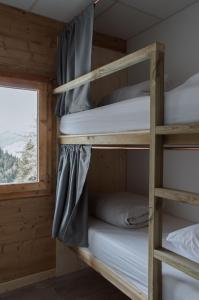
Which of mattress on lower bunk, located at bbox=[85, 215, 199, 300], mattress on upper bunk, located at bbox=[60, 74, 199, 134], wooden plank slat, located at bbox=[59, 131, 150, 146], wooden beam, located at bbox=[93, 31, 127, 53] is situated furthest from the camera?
wooden beam, located at bbox=[93, 31, 127, 53]

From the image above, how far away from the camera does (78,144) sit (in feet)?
6.88

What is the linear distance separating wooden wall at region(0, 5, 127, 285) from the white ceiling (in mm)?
121

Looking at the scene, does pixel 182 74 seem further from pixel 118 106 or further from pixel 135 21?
pixel 118 106

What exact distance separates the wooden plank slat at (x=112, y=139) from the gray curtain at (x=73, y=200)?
0.06 metres

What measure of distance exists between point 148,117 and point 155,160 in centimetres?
25

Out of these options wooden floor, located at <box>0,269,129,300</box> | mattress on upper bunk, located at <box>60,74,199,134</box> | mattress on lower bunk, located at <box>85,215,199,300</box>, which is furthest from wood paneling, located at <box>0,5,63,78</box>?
wooden floor, located at <box>0,269,129,300</box>

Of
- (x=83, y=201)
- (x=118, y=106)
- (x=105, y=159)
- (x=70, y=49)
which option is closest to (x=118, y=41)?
(x=70, y=49)

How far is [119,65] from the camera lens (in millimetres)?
1551

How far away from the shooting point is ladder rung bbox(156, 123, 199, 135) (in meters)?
1.10

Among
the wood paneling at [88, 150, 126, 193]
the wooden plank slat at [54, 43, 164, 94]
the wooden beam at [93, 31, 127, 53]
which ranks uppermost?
the wooden beam at [93, 31, 127, 53]

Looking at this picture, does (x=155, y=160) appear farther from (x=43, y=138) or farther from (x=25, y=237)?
(x=25, y=237)

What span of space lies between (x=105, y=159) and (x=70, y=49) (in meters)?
1.23

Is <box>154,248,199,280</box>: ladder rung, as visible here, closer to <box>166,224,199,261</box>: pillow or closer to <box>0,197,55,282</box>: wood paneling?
<box>166,224,199,261</box>: pillow

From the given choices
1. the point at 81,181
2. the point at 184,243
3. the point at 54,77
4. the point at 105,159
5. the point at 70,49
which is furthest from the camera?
the point at 105,159
